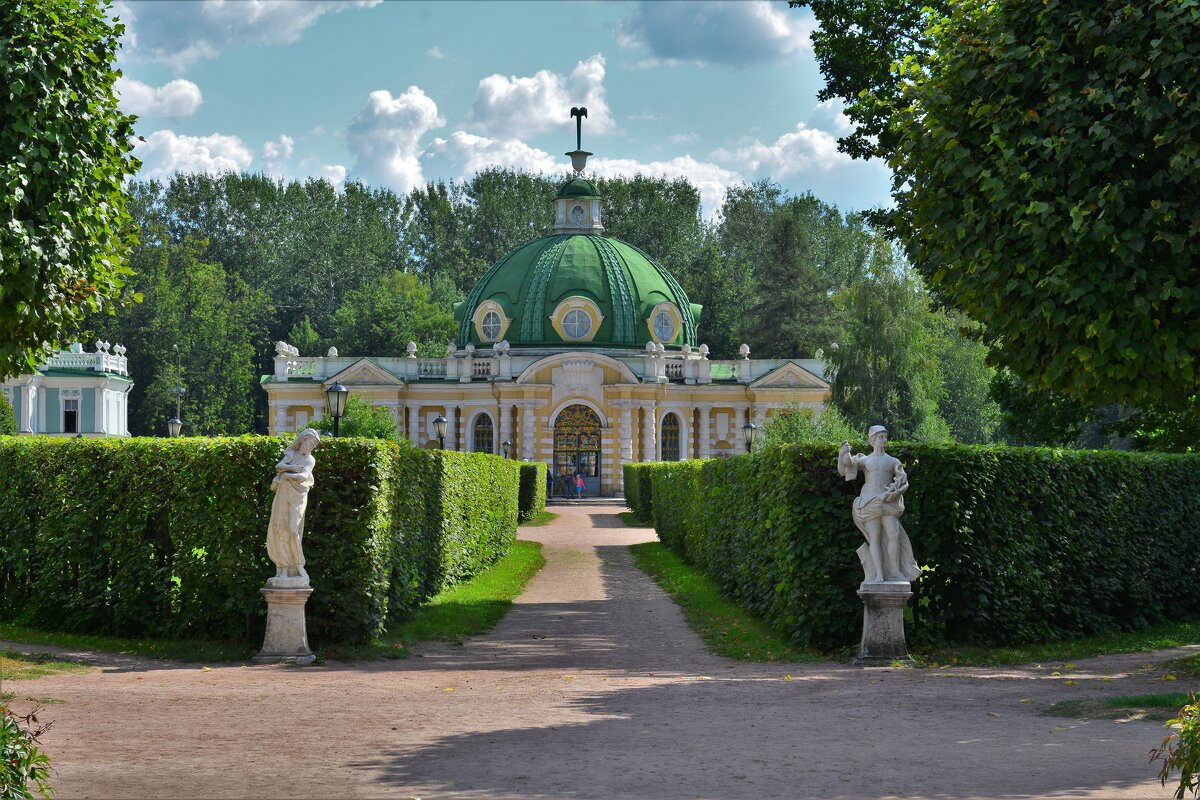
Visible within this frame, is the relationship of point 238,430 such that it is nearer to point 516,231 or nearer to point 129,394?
point 129,394

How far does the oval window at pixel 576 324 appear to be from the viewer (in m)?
69.4

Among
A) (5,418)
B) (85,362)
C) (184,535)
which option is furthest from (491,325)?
(184,535)

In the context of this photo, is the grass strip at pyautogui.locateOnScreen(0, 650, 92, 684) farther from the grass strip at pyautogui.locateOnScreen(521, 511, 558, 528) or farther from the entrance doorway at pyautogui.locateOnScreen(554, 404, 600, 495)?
the entrance doorway at pyautogui.locateOnScreen(554, 404, 600, 495)

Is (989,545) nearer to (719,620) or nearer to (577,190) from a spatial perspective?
(719,620)

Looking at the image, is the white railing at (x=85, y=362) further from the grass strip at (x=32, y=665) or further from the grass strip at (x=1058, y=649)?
the grass strip at (x=1058, y=649)

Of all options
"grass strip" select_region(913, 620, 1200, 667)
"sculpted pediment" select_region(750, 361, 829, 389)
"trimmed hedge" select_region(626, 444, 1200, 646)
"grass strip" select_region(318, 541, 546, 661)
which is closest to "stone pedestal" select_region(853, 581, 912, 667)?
"grass strip" select_region(913, 620, 1200, 667)

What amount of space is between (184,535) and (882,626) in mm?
7967

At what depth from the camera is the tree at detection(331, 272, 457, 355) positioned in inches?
3201

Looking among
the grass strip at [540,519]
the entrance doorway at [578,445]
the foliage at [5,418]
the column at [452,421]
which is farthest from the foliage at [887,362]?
the foliage at [5,418]

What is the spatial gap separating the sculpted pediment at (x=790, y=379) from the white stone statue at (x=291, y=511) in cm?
5371

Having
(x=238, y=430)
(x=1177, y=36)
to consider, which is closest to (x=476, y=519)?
(x=1177, y=36)

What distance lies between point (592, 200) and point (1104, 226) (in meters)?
65.8

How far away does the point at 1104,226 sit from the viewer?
38.4ft

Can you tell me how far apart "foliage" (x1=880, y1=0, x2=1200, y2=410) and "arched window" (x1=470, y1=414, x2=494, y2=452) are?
56594 millimetres
